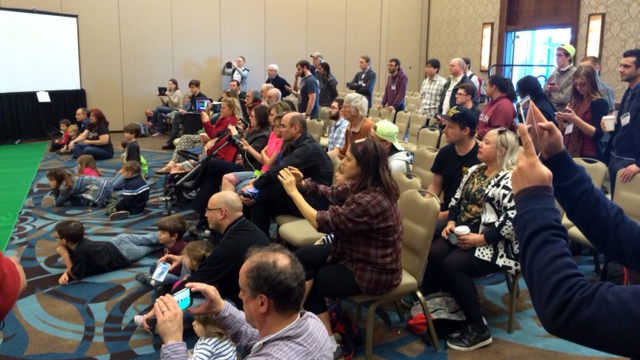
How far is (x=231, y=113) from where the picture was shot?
6535 mm

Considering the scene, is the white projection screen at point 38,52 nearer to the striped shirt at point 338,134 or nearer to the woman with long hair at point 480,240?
the striped shirt at point 338,134

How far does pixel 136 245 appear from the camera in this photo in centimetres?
484

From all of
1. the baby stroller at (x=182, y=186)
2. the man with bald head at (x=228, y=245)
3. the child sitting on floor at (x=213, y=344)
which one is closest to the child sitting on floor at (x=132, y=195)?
the baby stroller at (x=182, y=186)

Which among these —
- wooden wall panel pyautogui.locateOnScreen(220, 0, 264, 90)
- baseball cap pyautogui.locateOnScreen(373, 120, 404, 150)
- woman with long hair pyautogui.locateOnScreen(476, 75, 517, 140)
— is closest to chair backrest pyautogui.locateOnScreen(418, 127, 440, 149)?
woman with long hair pyautogui.locateOnScreen(476, 75, 517, 140)

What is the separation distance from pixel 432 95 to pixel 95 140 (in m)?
5.51

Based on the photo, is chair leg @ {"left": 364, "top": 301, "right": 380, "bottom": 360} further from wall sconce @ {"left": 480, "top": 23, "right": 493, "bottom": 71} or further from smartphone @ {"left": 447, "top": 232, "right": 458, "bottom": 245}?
wall sconce @ {"left": 480, "top": 23, "right": 493, "bottom": 71}

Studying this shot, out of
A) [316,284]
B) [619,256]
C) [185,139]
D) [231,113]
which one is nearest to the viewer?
[619,256]

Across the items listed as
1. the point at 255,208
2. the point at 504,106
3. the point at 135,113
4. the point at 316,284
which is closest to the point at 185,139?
the point at 255,208

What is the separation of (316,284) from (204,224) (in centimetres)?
263

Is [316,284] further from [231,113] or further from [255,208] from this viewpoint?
[231,113]

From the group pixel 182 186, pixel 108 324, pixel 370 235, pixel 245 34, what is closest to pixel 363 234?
pixel 370 235

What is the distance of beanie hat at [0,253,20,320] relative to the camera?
1716mm

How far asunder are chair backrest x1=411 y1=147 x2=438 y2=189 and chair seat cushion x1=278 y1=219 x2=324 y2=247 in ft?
3.60

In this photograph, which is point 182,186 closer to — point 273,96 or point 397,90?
point 273,96
